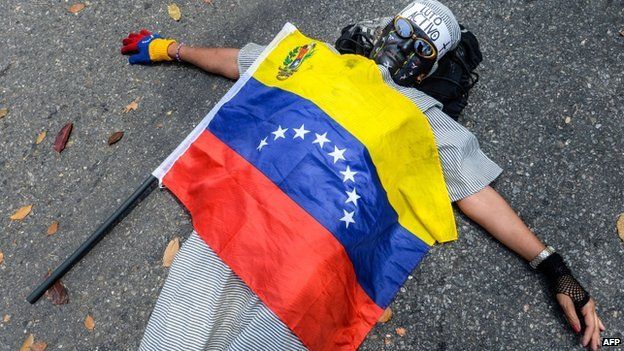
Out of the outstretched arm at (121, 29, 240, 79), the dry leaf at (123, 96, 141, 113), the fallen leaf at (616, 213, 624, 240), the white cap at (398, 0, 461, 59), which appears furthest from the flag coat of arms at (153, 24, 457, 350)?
the fallen leaf at (616, 213, 624, 240)

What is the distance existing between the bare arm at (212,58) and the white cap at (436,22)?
1.09 meters

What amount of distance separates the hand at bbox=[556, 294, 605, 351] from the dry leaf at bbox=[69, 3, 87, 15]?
375cm

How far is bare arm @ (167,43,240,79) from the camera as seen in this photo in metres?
3.10

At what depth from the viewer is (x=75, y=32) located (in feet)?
11.8

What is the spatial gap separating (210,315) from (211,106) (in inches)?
57.8

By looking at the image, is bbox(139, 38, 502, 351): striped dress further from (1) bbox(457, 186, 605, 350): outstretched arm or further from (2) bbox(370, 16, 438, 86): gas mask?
(2) bbox(370, 16, 438, 86): gas mask

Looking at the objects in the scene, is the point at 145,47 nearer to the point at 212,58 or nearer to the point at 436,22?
the point at 212,58

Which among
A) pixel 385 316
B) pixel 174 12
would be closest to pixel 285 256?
pixel 385 316

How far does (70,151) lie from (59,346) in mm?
1218

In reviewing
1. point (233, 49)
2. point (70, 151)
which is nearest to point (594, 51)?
point (233, 49)

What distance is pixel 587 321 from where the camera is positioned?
7.47 ft

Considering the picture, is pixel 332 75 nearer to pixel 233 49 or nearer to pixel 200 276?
pixel 233 49

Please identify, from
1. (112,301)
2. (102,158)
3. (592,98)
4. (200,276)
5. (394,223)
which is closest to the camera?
(200,276)

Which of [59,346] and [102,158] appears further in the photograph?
[102,158]
